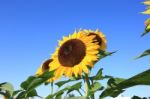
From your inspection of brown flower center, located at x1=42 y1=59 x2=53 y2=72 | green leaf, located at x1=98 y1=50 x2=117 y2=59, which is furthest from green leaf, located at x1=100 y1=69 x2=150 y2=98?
brown flower center, located at x1=42 y1=59 x2=53 y2=72

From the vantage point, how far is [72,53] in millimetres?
3654

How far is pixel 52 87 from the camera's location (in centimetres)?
407

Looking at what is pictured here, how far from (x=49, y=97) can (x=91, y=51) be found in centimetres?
60

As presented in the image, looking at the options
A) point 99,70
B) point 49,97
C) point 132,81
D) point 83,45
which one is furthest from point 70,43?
point 132,81

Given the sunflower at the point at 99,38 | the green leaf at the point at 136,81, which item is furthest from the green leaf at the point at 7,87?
the green leaf at the point at 136,81

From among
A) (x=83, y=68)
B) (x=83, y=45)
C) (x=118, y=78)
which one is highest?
(x=83, y=45)

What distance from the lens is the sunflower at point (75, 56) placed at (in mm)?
3518

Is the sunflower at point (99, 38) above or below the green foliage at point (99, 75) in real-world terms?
above

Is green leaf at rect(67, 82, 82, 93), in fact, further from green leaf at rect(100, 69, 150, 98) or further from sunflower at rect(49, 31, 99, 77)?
green leaf at rect(100, 69, 150, 98)

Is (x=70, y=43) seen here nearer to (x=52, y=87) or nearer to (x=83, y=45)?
(x=83, y=45)

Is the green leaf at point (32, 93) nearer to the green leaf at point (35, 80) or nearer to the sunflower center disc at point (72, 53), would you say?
the sunflower center disc at point (72, 53)

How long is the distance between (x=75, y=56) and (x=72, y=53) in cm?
5

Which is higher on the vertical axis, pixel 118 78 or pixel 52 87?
pixel 52 87

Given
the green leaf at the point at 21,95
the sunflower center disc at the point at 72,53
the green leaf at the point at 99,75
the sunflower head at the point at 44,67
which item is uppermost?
the sunflower head at the point at 44,67
